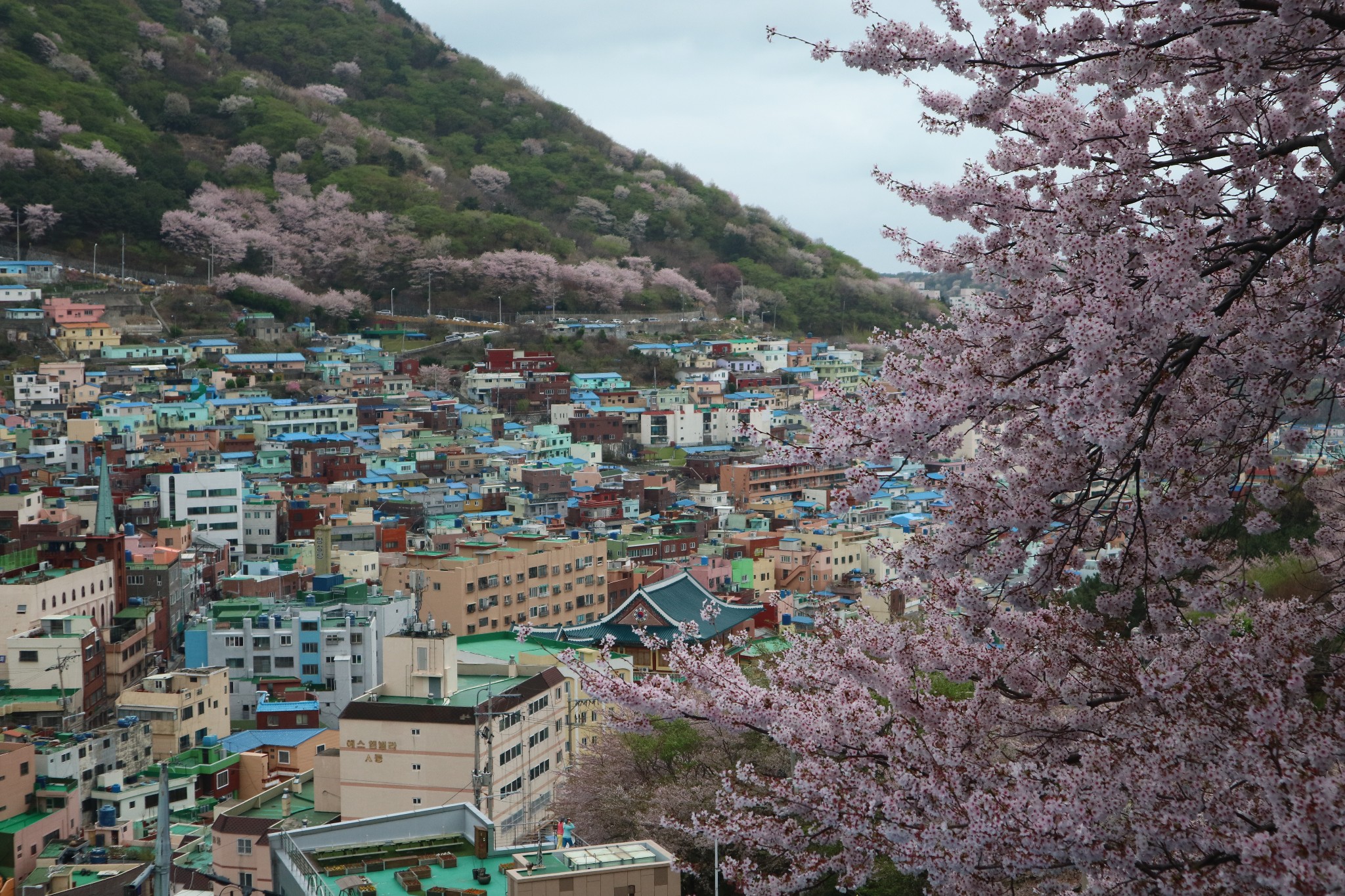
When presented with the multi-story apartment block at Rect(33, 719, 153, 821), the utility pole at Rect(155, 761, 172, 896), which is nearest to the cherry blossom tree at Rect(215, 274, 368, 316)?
the multi-story apartment block at Rect(33, 719, 153, 821)

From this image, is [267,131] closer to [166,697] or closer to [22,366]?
[22,366]

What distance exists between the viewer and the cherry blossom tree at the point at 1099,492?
288 cm

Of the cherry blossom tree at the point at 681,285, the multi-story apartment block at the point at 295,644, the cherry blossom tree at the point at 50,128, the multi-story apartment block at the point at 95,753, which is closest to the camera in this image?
the multi-story apartment block at the point at 95,753

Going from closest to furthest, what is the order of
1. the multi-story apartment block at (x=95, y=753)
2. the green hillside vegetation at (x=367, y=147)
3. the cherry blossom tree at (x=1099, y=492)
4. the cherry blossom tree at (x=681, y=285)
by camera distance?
1. the cherry blossom tree at (x=1099, y=492)
2. the multi-story apartment block at (x=95, y=753)
3. the green hillside vegetation at (x=367, y=147)
4. the cherry blossom tree at (x=681, y=285)

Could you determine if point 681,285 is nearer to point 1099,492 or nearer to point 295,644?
point 295,644

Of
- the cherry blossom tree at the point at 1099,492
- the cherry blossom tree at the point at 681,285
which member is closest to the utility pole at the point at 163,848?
the cherry blossom tree at the point at 1099,492

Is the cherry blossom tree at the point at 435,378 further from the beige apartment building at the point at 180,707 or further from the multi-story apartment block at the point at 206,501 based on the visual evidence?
the beige apartment building at the point at 180,707

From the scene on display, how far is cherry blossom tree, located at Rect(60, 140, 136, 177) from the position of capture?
45625 millimetres

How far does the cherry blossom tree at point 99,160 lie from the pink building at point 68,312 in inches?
316

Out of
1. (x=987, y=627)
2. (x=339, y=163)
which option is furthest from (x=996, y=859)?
(x=339, y=163)

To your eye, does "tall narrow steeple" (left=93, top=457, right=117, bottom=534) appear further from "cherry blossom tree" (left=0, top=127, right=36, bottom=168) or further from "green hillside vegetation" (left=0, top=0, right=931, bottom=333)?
"cherry blossom tree" (left=0, top=127, right=36, bottom=168)

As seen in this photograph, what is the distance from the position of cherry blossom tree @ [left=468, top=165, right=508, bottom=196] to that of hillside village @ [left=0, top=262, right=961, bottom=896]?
39.6 ft

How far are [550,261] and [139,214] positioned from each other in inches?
509

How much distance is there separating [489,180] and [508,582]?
40382 mm
